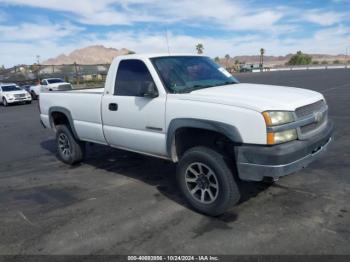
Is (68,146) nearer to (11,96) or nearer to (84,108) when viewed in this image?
(84,108)

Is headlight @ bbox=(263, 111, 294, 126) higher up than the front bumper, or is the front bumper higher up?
headlight @ bbox=(263, 111, 294, 126)

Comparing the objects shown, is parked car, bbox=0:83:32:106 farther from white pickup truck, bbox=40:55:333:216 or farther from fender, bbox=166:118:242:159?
fender, bbox=166:118:242:159

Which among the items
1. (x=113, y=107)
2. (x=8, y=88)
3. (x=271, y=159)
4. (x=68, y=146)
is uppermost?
(x=113, y=107)

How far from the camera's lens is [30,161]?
7293 mm

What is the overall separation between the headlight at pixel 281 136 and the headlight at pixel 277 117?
0.10m

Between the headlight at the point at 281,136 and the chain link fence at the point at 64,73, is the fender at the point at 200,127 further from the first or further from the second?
the chain link fence at the point at 64,73

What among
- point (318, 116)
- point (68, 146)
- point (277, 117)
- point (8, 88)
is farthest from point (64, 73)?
point (277, 117)

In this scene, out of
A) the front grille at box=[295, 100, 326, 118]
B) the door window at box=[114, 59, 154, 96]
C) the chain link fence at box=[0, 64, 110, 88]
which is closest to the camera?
the front grille at box=[295, 100, 326, 118]

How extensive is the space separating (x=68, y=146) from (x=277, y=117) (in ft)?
14.8

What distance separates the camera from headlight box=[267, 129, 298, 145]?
3508mm

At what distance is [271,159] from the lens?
349 centimetres

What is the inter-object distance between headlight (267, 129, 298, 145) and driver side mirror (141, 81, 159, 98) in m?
1.66

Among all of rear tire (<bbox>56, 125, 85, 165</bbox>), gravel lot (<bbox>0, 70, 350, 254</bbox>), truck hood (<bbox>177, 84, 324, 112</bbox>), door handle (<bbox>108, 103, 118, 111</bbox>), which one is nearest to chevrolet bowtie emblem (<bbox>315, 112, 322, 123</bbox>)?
truck hood (<bbox>177, 84, 324, 112</bbox>)

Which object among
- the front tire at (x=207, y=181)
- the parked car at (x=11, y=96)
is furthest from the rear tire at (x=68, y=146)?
the parked car at (x=11, y=96)
